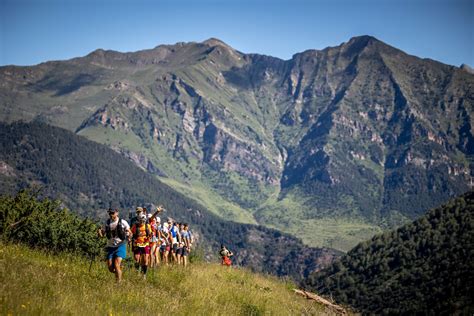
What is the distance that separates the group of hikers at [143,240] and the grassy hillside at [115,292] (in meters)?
0.64

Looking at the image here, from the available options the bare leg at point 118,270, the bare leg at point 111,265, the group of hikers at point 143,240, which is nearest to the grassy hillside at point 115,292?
the bare leg at point 118,270

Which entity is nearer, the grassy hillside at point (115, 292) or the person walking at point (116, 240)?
the grassy hillside at point (115, 292)

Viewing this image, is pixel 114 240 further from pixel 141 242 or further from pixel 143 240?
pixel 143 240

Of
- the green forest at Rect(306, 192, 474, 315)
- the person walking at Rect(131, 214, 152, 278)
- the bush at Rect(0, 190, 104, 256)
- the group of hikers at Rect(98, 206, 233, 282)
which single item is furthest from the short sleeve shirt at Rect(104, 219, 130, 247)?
the green forest at Rect(306, 192, 474, 315)

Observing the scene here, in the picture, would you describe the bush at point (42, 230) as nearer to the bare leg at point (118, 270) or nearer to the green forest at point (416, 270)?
the bare leg at point (118, 270)

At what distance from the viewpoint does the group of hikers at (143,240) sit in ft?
51.9

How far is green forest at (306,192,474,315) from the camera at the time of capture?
116000mm

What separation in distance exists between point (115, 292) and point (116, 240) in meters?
3.90

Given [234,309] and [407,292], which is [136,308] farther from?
[407,292]

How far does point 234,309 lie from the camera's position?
14406mm

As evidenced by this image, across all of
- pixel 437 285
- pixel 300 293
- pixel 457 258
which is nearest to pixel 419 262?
pixel 457 258

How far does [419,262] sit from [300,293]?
146 metres

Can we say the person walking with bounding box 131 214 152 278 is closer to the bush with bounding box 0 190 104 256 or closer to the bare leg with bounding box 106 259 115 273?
the bare leg with bounding box 106 259 115 273

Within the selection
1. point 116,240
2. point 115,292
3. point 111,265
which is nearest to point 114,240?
point 116,240
